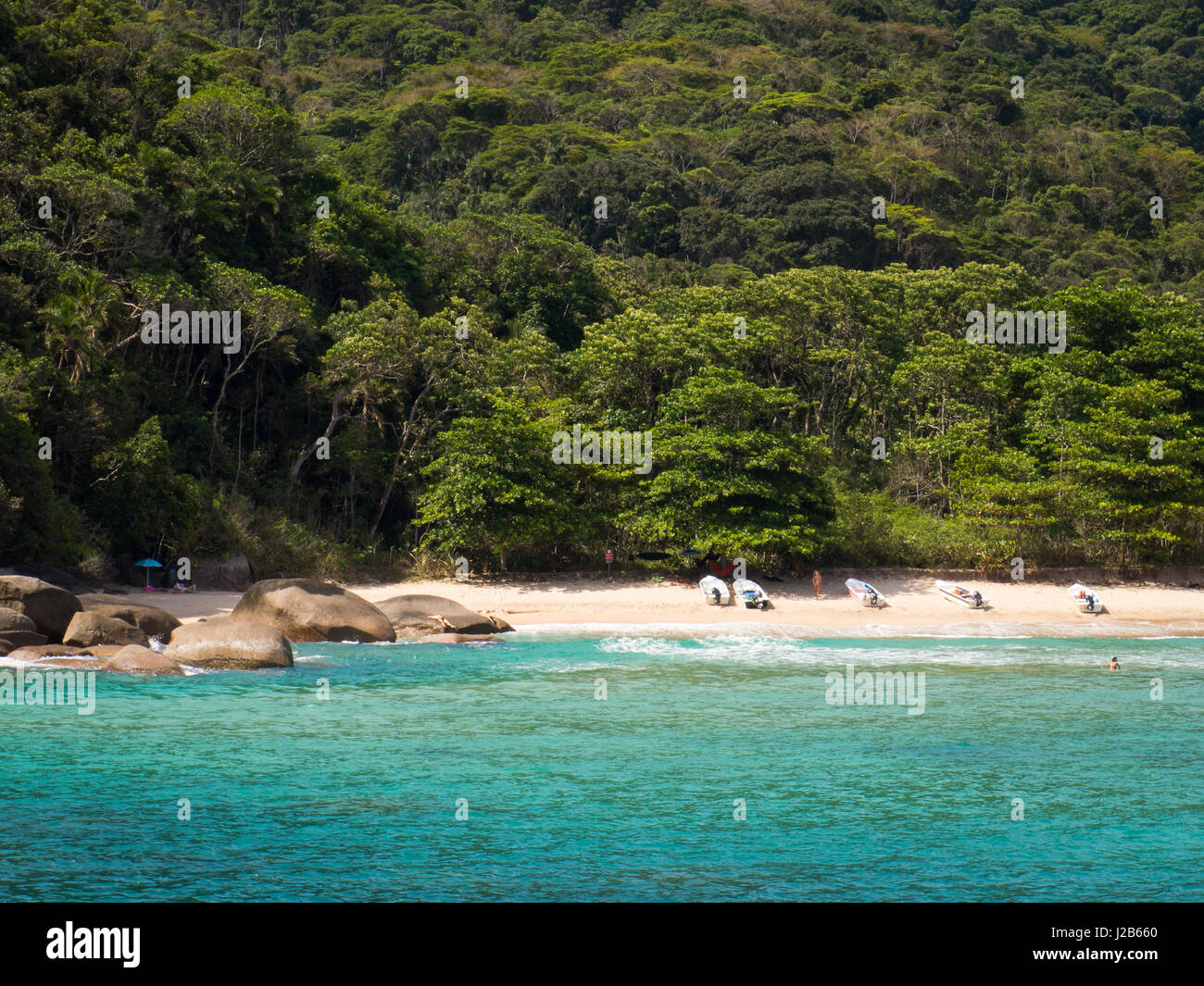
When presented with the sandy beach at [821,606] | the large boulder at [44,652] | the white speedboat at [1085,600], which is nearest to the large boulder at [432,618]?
the sandy beach at [821,606]

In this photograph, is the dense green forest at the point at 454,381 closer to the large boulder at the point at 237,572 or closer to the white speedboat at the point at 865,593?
the large boulder at the point at 237,572

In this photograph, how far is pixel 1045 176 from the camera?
74.2 meters

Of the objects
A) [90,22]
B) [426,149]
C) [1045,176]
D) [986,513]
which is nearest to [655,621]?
[986,513]

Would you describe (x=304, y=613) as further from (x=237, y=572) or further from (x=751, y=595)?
(x=751, y=595)

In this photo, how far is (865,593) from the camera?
3002 cm

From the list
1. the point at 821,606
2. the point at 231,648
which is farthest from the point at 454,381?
the point at 231,648

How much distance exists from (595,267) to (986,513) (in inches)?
766

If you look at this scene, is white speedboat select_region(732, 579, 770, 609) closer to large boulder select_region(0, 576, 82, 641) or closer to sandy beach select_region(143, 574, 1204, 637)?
sandy beach select_region(143, 574, 1204, 637)

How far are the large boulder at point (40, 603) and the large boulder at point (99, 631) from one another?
0.23 m

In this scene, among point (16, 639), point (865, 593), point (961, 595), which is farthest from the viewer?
point (961, 595)

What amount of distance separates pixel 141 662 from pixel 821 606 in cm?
1698

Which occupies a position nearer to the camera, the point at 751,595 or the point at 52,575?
the point at 52,575

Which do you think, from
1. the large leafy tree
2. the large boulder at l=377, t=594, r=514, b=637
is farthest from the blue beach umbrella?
the large leafy tree

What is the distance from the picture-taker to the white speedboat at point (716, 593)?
95.1 feet
